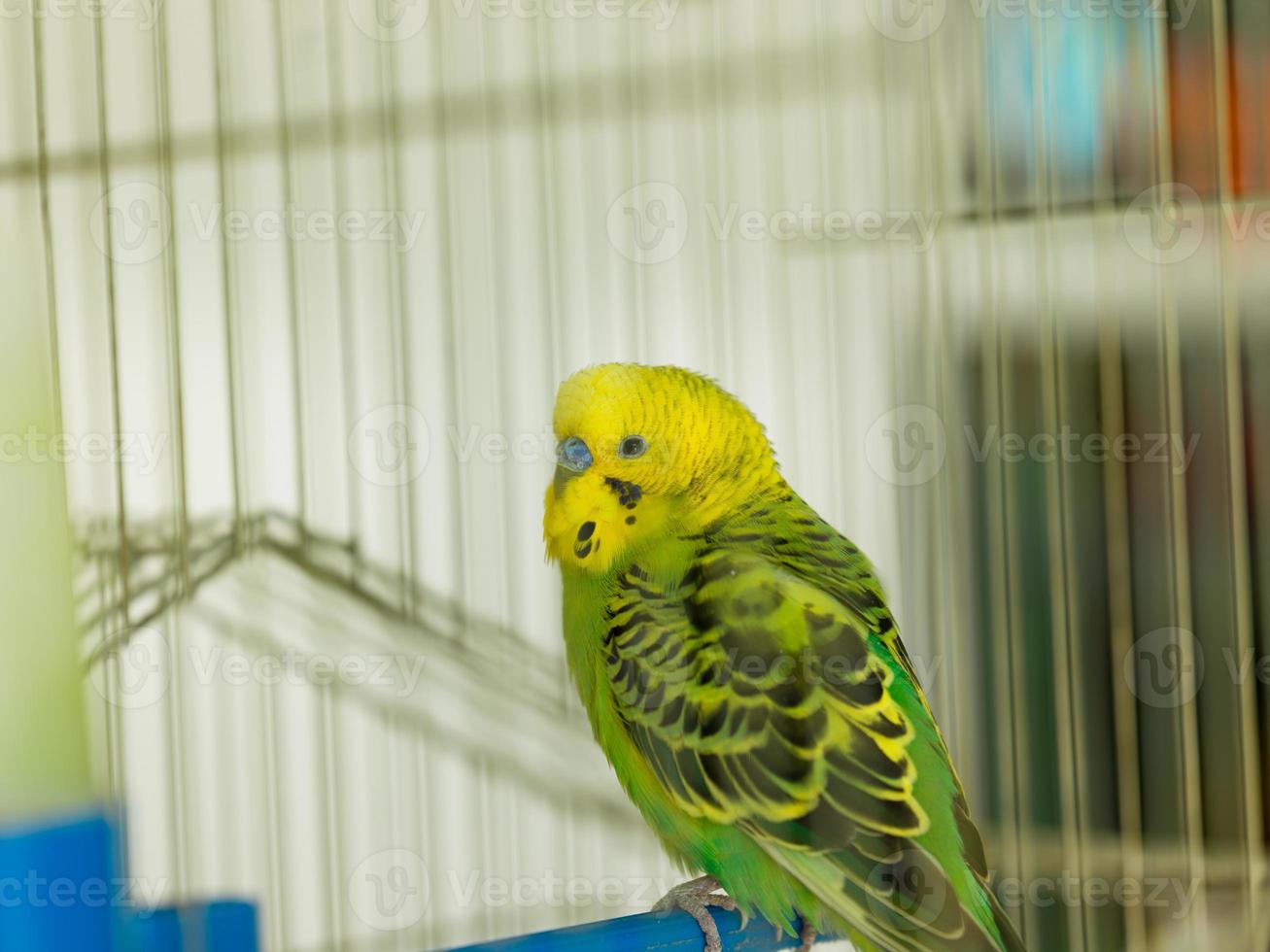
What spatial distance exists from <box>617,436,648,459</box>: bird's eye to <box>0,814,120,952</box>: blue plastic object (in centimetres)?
54

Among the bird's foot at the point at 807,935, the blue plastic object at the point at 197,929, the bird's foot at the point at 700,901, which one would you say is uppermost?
the blue plastic object at the point at 197,929

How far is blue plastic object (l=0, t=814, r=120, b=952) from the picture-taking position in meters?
0.88

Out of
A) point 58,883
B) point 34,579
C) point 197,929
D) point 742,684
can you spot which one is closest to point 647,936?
point 742,684

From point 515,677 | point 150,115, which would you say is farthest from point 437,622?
point 150,115

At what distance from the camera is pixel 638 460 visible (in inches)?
44.4

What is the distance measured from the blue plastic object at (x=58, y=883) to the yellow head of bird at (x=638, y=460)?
452 mm

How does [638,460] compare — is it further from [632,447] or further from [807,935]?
[807,935]

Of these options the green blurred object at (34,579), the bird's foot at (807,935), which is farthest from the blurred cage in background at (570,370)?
the bird's foot at (807,935)

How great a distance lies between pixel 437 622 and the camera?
40.2 inches

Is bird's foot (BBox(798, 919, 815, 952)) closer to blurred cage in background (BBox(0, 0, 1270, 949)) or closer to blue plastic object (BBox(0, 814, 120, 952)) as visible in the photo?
blurred cage in background (BBox(0, 0, 1270, 949))

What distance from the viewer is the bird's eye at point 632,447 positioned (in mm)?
1118

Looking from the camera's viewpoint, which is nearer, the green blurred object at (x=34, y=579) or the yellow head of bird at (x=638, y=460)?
the green blurred object at (x=34, y=579)

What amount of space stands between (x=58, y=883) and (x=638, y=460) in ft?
1.97

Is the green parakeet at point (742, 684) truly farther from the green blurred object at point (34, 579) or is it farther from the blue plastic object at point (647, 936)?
the green blurred object at point (34, 579)
